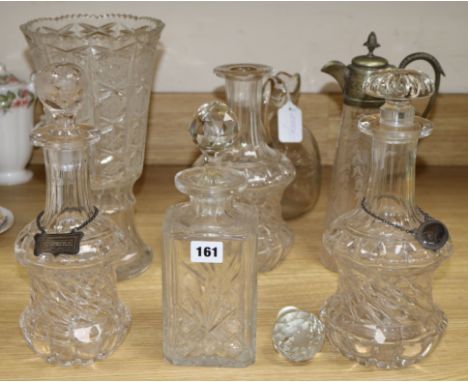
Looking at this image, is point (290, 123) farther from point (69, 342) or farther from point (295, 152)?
point (69, 342)

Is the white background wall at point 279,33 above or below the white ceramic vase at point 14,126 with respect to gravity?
above

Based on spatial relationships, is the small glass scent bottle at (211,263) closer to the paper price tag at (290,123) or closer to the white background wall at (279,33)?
the paper price tag at (290,123)

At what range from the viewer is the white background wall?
1.39 meters

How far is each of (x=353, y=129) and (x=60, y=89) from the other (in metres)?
0.44

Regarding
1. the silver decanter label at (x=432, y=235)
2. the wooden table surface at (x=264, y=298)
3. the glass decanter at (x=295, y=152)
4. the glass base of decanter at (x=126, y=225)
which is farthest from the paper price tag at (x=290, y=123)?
the silver decanter label at (x=432, y=235)

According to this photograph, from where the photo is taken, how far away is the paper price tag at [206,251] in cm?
84

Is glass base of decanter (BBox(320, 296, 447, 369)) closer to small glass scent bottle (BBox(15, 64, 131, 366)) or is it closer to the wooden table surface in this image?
the wooden table surface

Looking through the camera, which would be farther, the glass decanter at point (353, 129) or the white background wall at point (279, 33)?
the white background wall at point (279, 33)

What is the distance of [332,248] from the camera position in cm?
90

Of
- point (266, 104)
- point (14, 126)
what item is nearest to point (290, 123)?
point (266, 104)

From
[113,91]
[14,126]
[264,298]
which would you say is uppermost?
[113,91]

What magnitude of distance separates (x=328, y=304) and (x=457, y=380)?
17 centimetres

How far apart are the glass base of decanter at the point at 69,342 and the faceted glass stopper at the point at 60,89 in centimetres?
24

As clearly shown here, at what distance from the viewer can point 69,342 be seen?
0.88m
